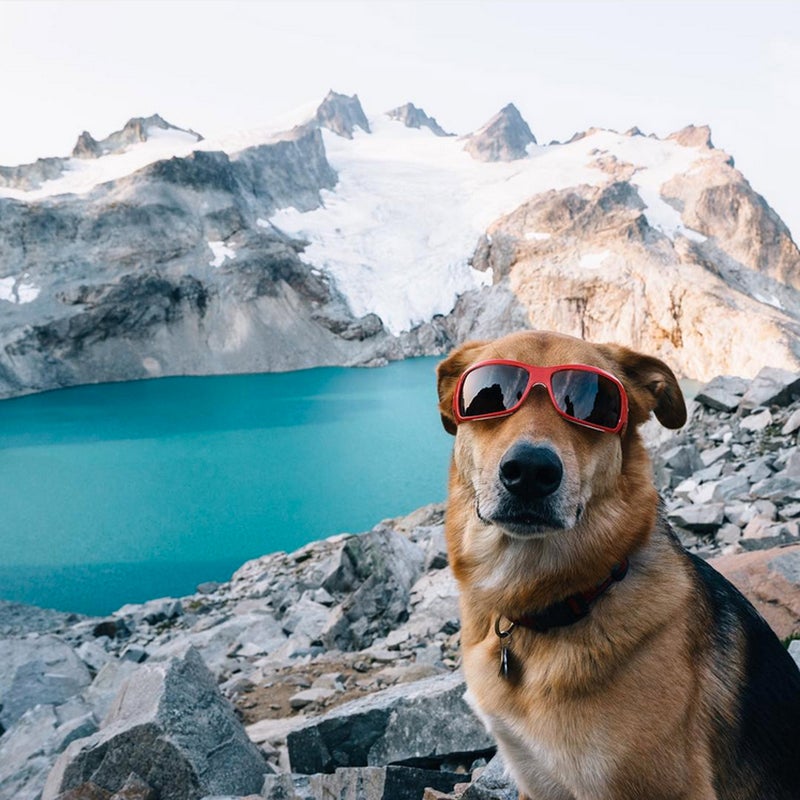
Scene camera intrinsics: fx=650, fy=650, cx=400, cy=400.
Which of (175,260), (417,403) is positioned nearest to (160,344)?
(175,260)

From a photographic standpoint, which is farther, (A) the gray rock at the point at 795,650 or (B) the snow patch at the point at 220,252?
(B) the snow patch at the point at 220,252

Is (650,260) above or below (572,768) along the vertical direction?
above

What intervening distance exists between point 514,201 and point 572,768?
3939 inches

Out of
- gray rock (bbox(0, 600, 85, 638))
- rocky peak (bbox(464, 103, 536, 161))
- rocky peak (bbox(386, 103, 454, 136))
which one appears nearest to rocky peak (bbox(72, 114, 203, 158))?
rocky peak (bbox(464, 103, 536, 161))

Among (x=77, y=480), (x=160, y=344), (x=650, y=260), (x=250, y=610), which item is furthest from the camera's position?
(x=160, y=344)

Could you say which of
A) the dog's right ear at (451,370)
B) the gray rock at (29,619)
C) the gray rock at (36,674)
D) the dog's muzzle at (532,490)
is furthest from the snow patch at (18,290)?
the dog's muzzle at (532,490)

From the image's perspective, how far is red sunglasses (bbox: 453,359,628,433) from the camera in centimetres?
261

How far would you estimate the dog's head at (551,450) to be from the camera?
238 cm

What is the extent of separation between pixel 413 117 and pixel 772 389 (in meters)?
189

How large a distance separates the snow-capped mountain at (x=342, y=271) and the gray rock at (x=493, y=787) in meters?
53.2

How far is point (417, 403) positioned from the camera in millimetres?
44906

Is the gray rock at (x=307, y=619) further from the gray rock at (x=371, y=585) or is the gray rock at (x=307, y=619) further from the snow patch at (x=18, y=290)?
the snow patch at (x=18, y=290)

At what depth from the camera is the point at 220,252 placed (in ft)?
Result: 249

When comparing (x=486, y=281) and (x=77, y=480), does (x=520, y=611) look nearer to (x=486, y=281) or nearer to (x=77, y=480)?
(x=77, y=480)
